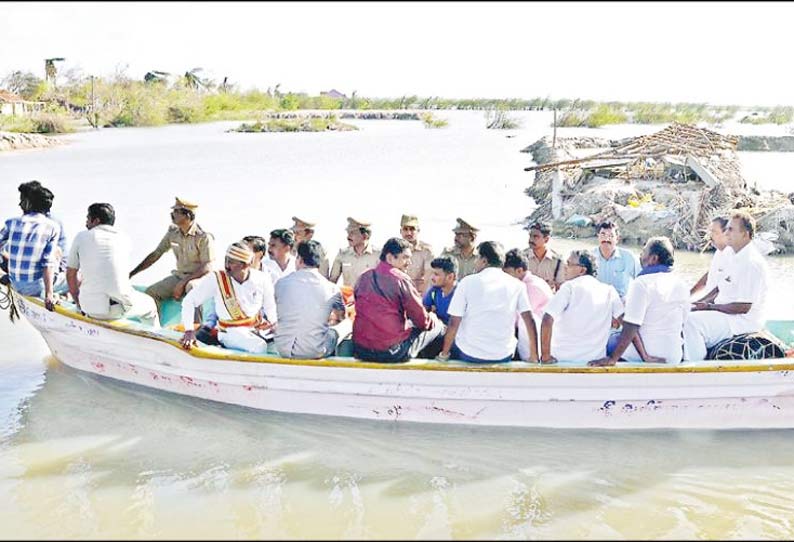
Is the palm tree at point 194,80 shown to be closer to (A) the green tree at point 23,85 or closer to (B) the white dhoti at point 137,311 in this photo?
(A) the green tree at point 23,85

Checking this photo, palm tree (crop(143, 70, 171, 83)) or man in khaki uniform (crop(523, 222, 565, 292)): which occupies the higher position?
palm tree (crop(143, 70, 171, 83))

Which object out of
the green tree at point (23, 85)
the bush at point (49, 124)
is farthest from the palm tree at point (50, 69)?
the bush at point (49, 124)

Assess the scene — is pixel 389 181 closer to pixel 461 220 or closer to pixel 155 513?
pixel 461 220

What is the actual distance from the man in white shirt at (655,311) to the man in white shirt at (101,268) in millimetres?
3564

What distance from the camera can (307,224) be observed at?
694 cm

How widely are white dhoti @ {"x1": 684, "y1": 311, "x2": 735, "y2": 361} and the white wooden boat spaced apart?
0.18 metres

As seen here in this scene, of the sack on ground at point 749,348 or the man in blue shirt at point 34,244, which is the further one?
the man in blue shirt at point 34,244

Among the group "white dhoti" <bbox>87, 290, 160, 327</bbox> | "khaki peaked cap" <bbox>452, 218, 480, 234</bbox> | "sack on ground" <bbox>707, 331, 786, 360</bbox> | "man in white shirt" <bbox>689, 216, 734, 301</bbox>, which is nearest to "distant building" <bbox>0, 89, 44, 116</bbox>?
"white dhoti" <bbox>87, 290, 160, 327</bbox>

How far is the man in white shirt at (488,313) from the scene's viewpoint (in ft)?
17.3

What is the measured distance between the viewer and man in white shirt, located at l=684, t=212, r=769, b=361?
5551 mm

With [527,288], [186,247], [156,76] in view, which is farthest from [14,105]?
[527,288]

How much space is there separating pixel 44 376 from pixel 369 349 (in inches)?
124

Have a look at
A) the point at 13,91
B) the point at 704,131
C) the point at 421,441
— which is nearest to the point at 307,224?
the point at 421,441

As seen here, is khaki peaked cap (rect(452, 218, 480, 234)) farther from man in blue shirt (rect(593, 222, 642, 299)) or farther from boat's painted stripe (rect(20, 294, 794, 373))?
boat's painted stripe (rect(20, 294, 794, 373))
